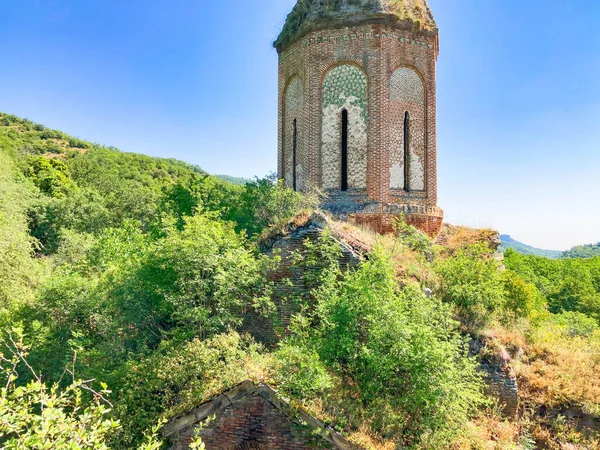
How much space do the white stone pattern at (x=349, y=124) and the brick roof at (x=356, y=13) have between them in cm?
133

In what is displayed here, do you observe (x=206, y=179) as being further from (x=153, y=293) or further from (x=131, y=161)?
(x=131, y=161)

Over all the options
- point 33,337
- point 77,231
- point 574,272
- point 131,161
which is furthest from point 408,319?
point 131,161

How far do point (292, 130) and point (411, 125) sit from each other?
3.66 m

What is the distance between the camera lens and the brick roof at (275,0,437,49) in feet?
45.3

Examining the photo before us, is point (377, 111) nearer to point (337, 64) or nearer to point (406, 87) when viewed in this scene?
point (406, 87)

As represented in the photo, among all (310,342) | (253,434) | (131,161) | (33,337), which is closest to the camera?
(253,434)

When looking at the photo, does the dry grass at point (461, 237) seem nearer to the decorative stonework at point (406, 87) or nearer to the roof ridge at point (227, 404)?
the decorative stonework at point (406, 87)

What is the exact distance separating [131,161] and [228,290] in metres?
55.6

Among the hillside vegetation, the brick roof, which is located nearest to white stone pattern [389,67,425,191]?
the brick roof

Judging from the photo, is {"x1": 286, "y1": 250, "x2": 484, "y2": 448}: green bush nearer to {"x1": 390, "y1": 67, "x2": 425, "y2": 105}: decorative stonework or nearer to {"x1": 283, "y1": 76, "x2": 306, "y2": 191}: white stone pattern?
{"x1": 283, "y1": 76, "x2": 306, "y2": 191}: white stone pattern

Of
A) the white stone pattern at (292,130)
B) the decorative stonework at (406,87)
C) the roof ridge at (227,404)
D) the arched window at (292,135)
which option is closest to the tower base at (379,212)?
the white stone pattern at (292,130)

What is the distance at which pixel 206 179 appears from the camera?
1533 cm

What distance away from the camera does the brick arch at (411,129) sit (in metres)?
14.2

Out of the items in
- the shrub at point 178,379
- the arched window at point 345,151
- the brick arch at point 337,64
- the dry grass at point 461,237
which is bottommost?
the shrub at point 178,379
